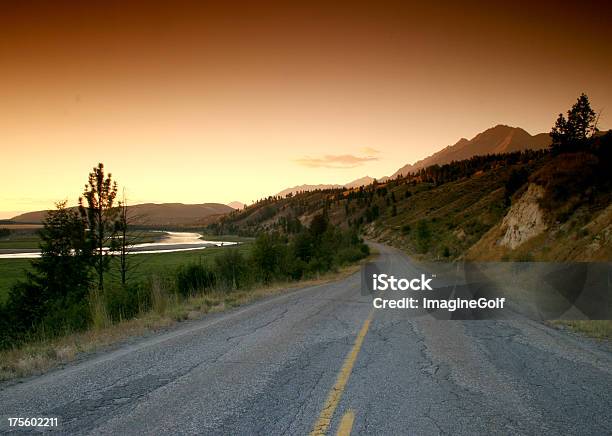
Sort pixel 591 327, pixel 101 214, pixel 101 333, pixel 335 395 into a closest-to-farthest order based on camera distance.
→ pixel 335 395, pixel 591 327, pixel 101 333, pixel 101 214

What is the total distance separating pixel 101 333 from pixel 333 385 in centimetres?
653

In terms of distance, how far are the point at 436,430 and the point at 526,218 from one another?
106 feet

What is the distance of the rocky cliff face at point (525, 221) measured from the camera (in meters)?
29.4

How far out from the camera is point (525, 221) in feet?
102

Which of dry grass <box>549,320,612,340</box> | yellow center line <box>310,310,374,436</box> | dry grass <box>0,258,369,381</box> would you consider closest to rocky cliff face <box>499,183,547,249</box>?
dry grass <box>549,320,612,340</box>

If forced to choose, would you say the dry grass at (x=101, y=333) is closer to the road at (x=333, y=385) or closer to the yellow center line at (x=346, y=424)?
the road at (x=333, y=385)

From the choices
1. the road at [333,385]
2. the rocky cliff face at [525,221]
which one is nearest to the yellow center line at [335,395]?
the road at [333,385]

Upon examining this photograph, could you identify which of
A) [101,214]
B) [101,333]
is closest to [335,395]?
[101,333]

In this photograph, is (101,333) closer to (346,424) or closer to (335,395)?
(335,395)

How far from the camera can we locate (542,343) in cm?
736

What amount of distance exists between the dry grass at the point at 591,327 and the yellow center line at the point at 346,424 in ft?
22.1

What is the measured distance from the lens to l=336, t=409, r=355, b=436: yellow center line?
3783mm

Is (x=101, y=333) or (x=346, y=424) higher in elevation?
(x=346, y=424)

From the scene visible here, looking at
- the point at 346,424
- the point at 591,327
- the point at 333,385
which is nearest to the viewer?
the point at 346,424
